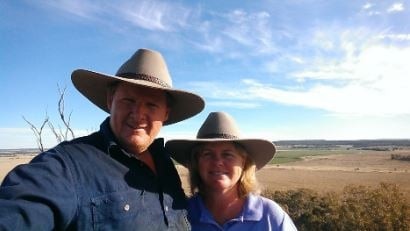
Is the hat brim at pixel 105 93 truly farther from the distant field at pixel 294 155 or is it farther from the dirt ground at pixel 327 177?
the distant field at pixel 294 155

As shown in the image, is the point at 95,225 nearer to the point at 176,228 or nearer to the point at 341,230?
the point at 176,228

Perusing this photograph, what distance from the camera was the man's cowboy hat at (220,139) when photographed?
338cm

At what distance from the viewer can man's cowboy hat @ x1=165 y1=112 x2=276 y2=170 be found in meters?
3.38

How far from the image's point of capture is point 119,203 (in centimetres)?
219

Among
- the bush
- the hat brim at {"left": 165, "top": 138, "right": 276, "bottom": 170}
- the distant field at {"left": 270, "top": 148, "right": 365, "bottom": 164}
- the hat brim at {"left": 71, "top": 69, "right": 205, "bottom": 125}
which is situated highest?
the hat brim at {"left": 71, "top": 69, "right": 205, "bottom": 125}

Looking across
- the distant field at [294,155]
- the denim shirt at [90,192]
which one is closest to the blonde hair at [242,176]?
the denim shirt at [90,192]

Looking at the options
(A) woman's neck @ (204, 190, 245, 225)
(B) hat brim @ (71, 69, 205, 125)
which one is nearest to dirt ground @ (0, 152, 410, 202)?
(A) woman's neck @ (204, 190, 245, 225)

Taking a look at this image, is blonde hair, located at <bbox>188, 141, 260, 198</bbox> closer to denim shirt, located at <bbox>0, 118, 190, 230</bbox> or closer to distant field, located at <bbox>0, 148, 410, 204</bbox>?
denim shirt, located at <bbox>0, 118, 190, 230</bbox>

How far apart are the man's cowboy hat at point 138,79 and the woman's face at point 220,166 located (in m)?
0.48

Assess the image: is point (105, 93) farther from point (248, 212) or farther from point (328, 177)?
point (328, 177)

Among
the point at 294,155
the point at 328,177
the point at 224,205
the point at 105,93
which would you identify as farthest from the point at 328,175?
the point at 294,155

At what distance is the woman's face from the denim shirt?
0.57 meters

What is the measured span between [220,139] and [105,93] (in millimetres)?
939

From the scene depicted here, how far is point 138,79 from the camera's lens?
2.58 m
